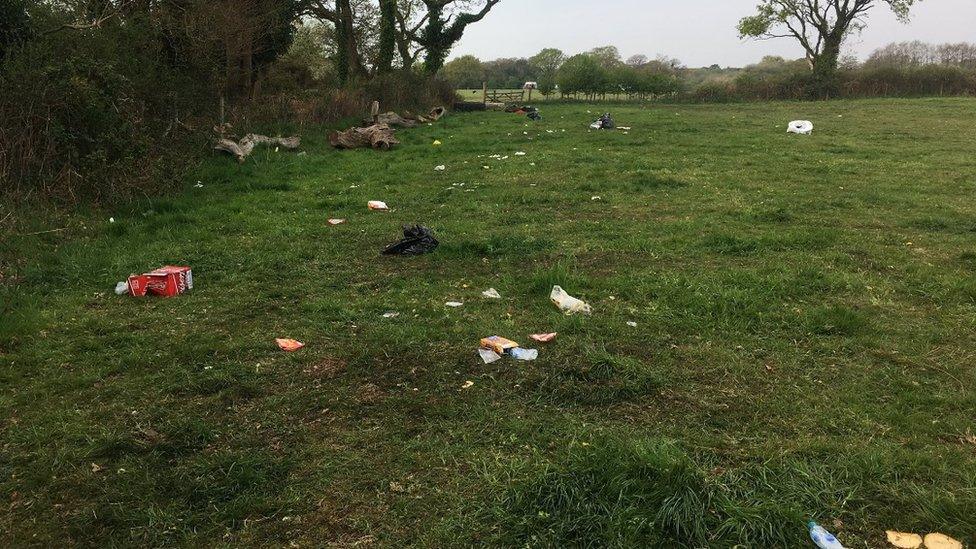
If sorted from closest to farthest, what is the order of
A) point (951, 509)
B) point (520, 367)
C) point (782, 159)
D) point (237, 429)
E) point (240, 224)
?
point (951, 509) → point (237, 429) → point (520, 367) → point (240, 224) → point (782, 159)

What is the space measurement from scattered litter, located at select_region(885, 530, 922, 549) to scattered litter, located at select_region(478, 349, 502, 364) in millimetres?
2009

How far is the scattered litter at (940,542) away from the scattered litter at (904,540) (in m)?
0.03

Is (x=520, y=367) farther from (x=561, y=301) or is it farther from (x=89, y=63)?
(x=89, y=63)

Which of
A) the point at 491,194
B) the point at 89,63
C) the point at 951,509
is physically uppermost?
the point at 89,63

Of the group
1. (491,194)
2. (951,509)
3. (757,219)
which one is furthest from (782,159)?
(951,509)

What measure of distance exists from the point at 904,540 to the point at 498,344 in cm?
214

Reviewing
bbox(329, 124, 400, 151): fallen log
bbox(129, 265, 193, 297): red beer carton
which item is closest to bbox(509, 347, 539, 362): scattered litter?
bbox(129, 265, 193, 297): red beer carton

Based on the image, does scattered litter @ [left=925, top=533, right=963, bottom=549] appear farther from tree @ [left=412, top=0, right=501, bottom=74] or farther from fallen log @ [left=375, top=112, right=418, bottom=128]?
tree @ [left=412, top=0, right=501, bottom=74]

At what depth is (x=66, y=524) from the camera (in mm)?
2227

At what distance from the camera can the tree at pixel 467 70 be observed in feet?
153

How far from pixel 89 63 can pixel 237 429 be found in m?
6.29

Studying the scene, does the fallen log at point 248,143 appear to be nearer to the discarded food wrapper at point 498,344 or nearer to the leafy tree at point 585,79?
the discarded food wrapper at point 498,344

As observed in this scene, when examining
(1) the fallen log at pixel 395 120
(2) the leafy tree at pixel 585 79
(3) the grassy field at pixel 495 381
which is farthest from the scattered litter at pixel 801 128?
(2) the leafy tree at pixel 585 79

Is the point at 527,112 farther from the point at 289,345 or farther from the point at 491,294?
the point at 289,345
